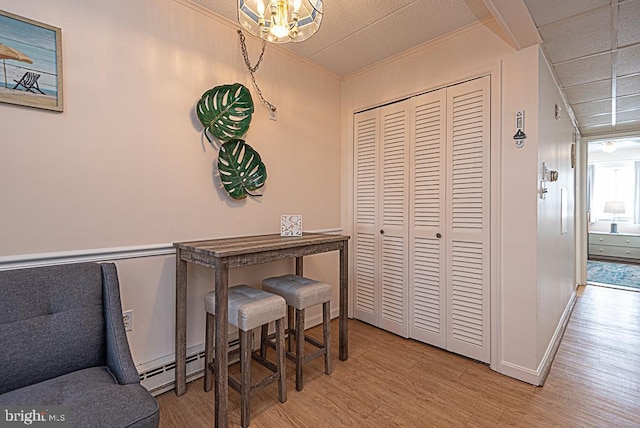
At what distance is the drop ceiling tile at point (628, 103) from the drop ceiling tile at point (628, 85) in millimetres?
152

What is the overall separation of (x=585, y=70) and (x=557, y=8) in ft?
3.64

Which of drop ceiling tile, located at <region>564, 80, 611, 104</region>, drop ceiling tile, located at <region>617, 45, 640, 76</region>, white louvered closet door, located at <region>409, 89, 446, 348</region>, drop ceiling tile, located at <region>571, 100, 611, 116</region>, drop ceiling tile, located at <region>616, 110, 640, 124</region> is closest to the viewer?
drop ceiling tile, located at <region>617, 45, 640, 76</region>

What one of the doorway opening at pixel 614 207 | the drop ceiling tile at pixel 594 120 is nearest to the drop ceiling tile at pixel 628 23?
the drop ceiling tile at pixel 594 120

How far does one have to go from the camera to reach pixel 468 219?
7.53 ft

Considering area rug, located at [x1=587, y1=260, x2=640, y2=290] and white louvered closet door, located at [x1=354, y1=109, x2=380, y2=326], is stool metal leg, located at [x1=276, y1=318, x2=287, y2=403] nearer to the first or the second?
white louvered closet door, located at [x1=354, y1=109, x2=380, y2=326]

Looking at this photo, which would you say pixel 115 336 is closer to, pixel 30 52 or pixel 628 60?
pixel 30 52

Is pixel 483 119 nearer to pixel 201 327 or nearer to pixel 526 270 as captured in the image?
pixel 526 270

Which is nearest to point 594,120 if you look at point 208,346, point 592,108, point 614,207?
point 592,108

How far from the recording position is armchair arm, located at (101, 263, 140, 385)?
49.5 inches

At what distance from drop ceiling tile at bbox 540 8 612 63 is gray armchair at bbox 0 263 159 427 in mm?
2932

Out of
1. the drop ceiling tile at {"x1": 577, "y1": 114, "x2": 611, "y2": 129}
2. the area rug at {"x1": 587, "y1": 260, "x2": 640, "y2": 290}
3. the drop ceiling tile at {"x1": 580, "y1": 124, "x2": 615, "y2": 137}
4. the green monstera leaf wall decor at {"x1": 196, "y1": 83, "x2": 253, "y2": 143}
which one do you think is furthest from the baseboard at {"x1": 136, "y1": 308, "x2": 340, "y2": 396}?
the area rug at {"x1": 587, "y1": 260, "x2": 640, "y2": 290}

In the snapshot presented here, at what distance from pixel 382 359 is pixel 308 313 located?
0.82 m

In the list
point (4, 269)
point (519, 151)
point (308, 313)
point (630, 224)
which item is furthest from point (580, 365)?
point (630, 224)

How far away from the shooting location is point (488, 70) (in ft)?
7.14
